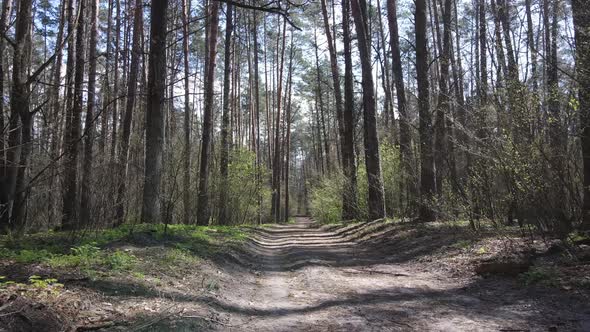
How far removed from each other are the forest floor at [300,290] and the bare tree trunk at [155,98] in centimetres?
150

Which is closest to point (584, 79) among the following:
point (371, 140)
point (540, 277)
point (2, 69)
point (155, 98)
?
point (540, 277)

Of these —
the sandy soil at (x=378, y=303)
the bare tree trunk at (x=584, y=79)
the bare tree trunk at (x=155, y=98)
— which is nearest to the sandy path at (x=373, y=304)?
the sandy soil at (x=378, y=303)

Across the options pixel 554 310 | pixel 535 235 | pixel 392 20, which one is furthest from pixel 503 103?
pixel 392 20

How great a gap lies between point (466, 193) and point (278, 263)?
13.9 ft

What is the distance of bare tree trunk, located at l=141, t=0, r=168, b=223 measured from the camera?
29.5ft

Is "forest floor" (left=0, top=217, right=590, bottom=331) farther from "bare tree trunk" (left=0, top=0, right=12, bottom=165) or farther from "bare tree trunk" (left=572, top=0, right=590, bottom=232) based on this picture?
"bare tree trunk" (left=0, top=0, right=12, bottom=165)

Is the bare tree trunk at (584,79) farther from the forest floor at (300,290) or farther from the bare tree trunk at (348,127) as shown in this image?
the bare tree trunk at (348,127)

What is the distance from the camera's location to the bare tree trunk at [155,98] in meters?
8.98

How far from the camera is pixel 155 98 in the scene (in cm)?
906

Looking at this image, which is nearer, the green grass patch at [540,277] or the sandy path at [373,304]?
the sandy path at [373,304]

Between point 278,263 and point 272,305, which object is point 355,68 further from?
point 272,305

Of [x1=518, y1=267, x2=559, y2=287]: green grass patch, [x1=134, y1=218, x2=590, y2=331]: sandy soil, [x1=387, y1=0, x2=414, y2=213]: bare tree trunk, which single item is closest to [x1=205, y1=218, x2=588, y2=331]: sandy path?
[x1=134, y1=218, x2=590, y2=331]: sandy soil

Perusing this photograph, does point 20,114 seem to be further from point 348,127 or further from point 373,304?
point 348,127

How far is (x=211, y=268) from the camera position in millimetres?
6934
